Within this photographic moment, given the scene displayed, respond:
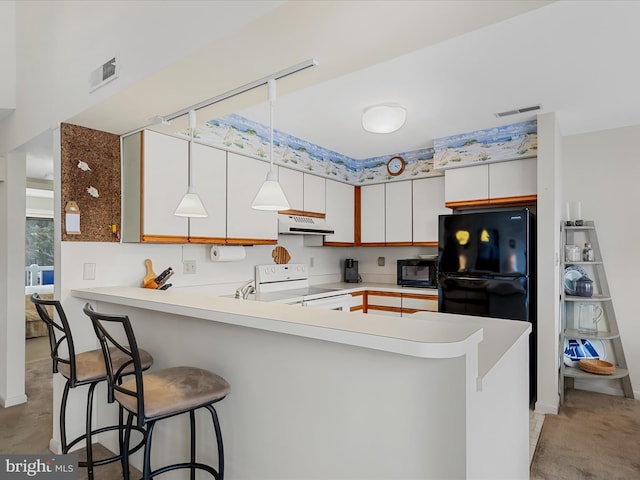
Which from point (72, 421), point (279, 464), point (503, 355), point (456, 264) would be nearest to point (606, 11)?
point (503, 355)

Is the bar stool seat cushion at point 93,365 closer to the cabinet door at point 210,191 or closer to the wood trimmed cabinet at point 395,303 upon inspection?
the cabinet door at point 210,191

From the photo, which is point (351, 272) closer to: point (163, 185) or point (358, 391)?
point (163, 185)

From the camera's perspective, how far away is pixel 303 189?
387cm

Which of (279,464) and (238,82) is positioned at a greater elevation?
(238,82)

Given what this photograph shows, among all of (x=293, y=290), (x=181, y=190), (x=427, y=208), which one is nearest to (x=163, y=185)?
(x=181, y=190)

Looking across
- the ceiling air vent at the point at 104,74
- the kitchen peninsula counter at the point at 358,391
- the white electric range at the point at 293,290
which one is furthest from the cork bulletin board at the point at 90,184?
the white electric range at the point at 293,290

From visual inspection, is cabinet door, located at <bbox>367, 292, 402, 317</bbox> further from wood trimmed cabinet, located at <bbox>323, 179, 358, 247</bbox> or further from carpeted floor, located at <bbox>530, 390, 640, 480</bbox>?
carpeted floor, located at <bbox>530, 390, 640, 480</bbox>

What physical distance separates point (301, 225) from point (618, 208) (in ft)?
9.41

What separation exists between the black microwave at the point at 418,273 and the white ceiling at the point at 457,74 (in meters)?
1.32

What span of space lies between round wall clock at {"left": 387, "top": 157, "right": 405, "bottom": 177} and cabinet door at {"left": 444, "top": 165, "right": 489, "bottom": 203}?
0.59m

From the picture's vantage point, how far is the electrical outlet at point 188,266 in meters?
3.09

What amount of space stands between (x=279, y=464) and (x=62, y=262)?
5.85 ft

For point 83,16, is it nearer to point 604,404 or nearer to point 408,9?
point 408,9

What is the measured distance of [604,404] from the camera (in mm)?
3205
